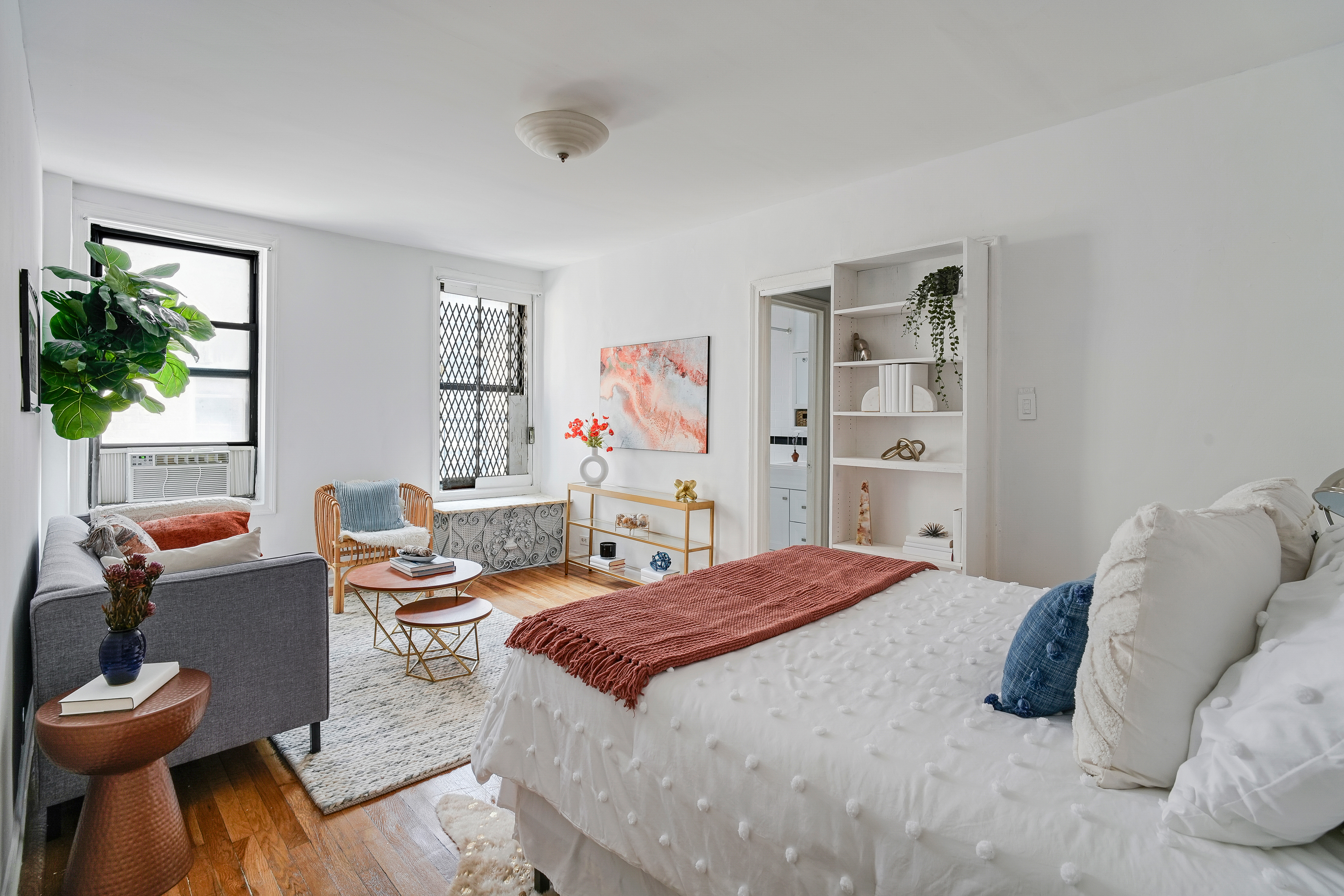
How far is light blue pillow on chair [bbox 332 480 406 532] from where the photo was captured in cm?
453

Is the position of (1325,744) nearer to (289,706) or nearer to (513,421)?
(289,706)

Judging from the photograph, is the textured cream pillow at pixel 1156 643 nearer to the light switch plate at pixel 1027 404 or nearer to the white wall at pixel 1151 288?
the white wall at pixel 1151 288

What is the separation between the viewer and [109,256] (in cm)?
302

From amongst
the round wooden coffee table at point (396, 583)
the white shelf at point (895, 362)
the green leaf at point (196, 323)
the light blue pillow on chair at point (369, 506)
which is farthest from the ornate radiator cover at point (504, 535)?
the white shelf at point (895, 362)

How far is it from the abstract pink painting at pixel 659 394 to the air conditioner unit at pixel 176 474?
2.62 meters

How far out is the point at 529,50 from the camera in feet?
7.73

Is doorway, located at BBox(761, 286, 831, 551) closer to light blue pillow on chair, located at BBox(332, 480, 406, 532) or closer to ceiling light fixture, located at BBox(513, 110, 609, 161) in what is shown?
ceiling light fixture, located at BBox(513, 110, 609, 161)

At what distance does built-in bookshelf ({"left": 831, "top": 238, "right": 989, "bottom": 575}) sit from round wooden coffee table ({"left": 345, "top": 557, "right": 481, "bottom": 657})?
73.1 inches

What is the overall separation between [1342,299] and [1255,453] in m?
0.57

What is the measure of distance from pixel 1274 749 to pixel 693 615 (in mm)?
1295

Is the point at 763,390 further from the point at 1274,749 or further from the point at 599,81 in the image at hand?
the point at 1274,749

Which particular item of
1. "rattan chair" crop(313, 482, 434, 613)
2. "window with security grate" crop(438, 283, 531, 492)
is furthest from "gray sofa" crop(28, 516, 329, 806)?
"window with security grate" crop(438, 283, 531, 492)

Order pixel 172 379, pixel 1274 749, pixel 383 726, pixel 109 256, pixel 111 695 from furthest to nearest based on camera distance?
pixel 172 379, pixel 109 256, pixel 383 726, pixel 111 695, pixel 1274 749

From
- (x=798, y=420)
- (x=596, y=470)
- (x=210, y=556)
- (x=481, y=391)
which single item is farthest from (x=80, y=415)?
(x=798, y=420)
